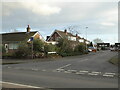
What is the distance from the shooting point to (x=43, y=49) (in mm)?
30000

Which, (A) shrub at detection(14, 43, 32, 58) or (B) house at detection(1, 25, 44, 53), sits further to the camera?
(B) house at detection(1, 25, 44, 53)

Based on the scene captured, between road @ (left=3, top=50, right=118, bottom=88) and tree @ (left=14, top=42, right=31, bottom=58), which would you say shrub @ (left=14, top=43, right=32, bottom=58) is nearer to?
tree @ (left=14, top=42, right=31, bottom=58)

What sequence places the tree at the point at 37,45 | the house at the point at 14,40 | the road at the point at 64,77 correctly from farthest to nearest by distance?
the house at the point at 14,40 → the tree at the point at 37,45 → the road at the point at 64,77

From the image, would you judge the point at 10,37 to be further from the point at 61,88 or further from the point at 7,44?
the point at 61,88

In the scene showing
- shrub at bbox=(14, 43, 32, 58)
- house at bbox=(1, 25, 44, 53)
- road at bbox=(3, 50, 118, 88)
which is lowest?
road at bbox=(3, 50, 118, 88)

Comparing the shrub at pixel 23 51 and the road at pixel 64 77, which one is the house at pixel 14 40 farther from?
the road at pixel 64 77

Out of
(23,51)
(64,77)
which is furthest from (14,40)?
(64,77)

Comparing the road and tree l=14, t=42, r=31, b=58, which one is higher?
tree l=14, t=42, r=31, b=58

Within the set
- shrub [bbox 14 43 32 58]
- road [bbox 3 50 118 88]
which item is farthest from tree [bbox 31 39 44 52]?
road [bbox 3 50 118 88]

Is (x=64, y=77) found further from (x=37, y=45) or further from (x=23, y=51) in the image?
(x=37, y=45)

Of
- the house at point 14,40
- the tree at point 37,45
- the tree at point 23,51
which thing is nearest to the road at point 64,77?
the tree at point 23,51

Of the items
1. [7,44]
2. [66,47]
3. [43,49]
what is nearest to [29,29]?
[7,44]

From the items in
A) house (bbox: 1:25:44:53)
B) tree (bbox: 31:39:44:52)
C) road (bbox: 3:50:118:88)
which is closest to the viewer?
road (bbox: 3:50:118:88)

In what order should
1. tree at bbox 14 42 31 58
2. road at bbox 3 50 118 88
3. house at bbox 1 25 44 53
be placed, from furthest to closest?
house at bbox 1 25 44 53 < tree at bbox 14 42 31 58 < road at bbox 3 50 118 88
